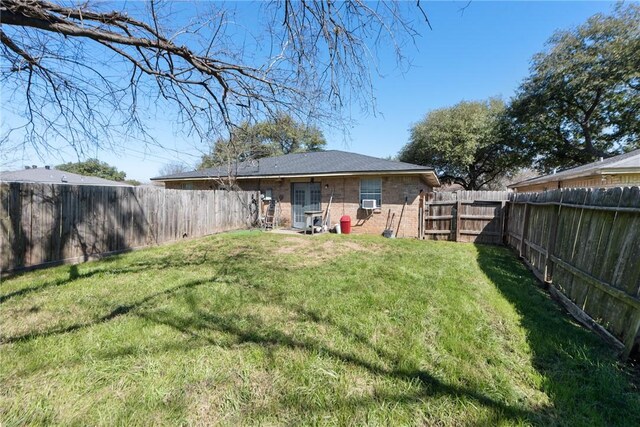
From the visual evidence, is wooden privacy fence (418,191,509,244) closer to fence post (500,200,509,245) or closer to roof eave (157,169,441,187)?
fence post (500,200,509,245)

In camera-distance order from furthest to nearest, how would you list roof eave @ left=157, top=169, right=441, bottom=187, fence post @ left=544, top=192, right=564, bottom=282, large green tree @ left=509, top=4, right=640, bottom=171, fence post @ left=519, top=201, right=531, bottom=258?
large green tree @ left=509, top=4, right=640, bottom=171, roof eave @ left=157, top=169, right=441, bottom=187, fence post @ left=519, top=201, right=531, bottom=258, fence post @ left=544, top=192, right=564, bottom=282

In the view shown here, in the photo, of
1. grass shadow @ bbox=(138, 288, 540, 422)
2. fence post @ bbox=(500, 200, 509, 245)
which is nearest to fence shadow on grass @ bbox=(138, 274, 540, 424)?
grass shadow @ bbox=(138, 288, 540, 422)

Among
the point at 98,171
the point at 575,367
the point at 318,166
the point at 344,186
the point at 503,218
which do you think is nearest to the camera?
the point at 575,367

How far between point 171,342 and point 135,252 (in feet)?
18.3

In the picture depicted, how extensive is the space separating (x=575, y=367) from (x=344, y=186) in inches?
381

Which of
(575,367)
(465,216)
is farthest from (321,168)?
(575,367)

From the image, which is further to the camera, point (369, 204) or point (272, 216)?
point (272, 216)

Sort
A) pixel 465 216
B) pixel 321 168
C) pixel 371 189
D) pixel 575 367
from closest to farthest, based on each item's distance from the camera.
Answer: pixel 575 367
pixel 465 216
pixel 371 189
pixel 321 168

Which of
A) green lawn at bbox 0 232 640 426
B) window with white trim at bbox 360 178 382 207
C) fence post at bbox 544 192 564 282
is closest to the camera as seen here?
Result: green lawn at bbox 0 232 640 426

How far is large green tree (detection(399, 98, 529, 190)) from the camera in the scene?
2150 cm

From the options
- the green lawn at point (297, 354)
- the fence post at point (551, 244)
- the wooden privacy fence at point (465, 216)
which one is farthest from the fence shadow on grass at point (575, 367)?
the wooden privacy fence at point (465, 216)

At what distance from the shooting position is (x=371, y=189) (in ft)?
36.9

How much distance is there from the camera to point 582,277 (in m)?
3.54

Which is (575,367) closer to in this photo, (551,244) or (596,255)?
(596,255)
